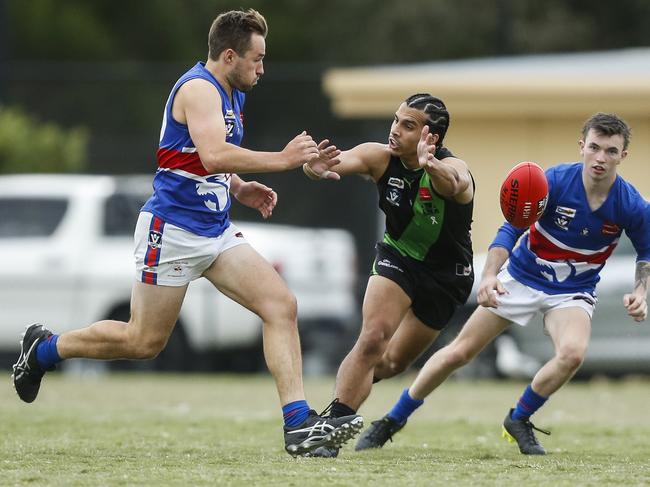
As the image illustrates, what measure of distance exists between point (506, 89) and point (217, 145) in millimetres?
11319

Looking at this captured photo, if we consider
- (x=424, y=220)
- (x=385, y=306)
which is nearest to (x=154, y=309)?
(x=385, y=306)

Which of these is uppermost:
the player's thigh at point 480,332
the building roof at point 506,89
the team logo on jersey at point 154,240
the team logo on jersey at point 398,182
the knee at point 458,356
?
the building roof at point 506,89

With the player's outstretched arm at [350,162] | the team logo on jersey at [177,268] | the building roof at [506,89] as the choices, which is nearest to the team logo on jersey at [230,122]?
the player's outstretched arm at [350,162]

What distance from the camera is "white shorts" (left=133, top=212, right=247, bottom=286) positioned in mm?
7125

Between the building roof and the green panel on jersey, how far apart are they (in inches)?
A: 400

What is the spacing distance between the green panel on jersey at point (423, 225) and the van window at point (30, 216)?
793 centimetres

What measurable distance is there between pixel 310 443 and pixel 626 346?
27.9ft

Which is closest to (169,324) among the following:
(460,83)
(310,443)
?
(310,443)

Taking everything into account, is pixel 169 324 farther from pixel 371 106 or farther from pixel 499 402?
pixel 371 106

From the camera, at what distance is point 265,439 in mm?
8695

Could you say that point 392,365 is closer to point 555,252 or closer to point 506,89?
point 555,252

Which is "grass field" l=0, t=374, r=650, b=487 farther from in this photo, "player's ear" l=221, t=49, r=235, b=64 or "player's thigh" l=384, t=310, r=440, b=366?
"player's ear" l=221, t=49, r=235, b=64

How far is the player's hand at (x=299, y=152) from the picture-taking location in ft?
22.7

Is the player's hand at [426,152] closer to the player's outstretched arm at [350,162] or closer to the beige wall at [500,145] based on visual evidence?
the player's outstretched arm at [350,162]
